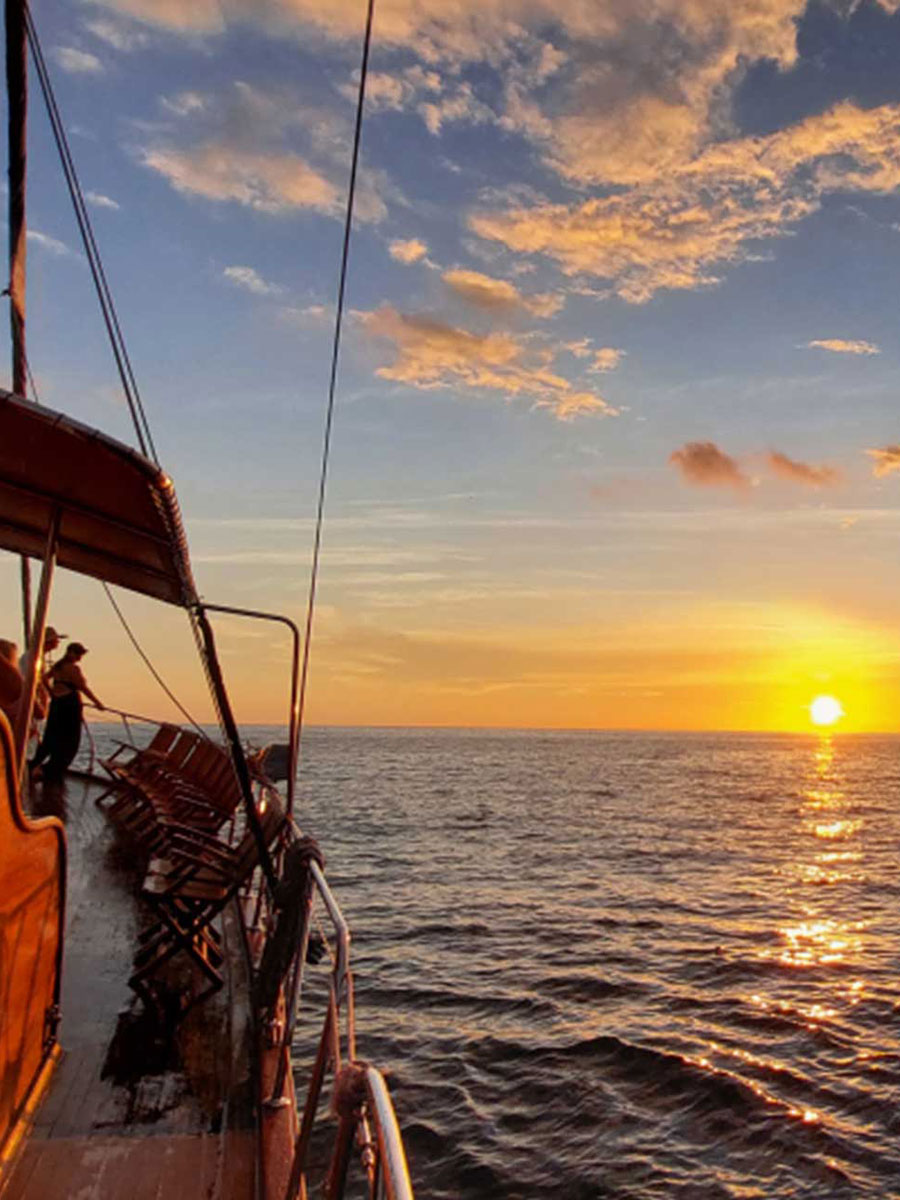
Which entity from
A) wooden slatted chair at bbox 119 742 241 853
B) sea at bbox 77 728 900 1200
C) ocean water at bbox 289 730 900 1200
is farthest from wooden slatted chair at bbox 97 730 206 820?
ocean water at bbox 289 730 900 1200

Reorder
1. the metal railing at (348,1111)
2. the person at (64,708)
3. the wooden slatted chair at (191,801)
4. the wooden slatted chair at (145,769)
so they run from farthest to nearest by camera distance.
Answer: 1. the person at (64,708)
2. the wooden slatted chair at (145,769)
3. the wooden slatted chair at (191,801)
4. the metal railing at (348,1111)

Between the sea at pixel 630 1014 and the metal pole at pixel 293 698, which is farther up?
the metal pole at pixel 293 698

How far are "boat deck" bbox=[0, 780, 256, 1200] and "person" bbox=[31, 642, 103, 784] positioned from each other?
6297mm

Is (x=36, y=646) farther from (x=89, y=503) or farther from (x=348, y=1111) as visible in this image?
(x=348, y=1111)

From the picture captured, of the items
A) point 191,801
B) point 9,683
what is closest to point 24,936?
point 9,683

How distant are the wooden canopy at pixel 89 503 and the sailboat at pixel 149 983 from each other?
2cm

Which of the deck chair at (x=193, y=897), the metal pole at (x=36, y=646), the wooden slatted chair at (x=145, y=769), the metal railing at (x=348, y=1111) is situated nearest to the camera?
the metal railing at (x=348, y=1111)

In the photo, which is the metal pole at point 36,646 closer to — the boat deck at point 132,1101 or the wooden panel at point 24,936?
the wooden panel at point 24,936

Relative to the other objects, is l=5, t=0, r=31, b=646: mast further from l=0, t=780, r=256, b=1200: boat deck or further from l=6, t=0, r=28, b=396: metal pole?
l=0, t=780, r=256, b=1200: boat deck

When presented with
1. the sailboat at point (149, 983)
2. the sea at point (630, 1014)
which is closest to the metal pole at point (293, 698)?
the sailboat at point (149, 983)

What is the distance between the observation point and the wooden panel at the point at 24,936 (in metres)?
4.21

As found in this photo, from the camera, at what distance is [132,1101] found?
4922 mm

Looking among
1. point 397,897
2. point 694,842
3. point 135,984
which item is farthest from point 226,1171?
point 694,842

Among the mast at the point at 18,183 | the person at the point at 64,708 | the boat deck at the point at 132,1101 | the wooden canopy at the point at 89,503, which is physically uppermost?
the mast at the point at 18,183
